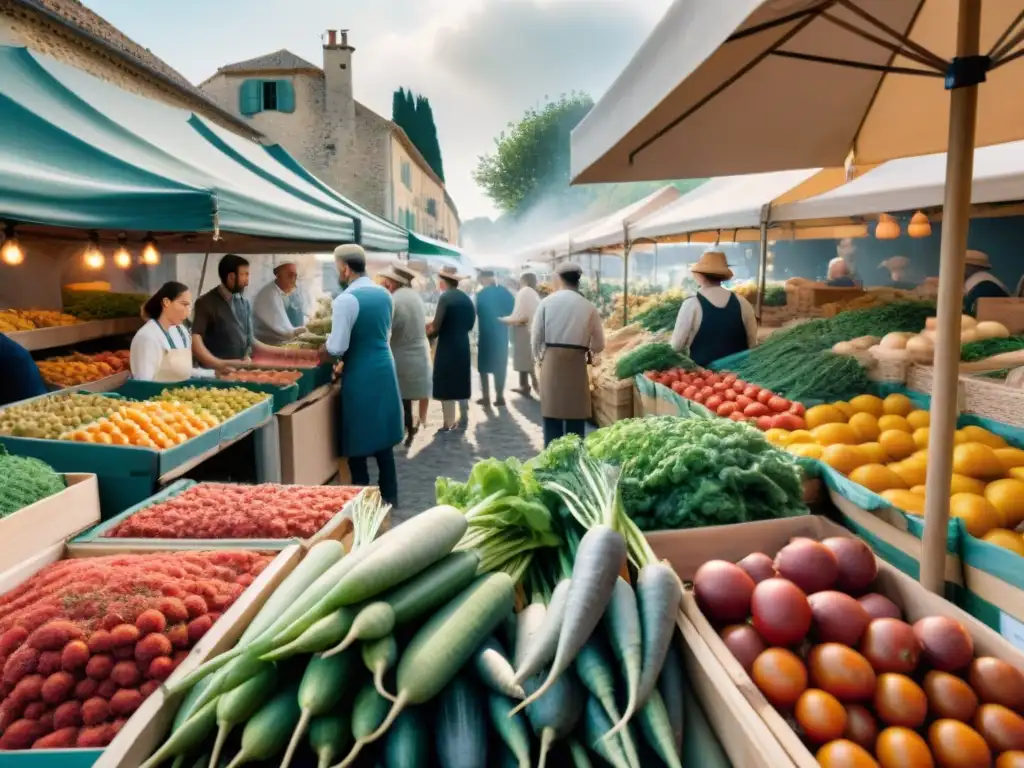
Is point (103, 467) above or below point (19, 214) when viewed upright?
below

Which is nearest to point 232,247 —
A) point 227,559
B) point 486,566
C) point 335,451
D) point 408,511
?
point 335,451

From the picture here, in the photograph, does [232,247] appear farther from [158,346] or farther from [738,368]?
[738,368]

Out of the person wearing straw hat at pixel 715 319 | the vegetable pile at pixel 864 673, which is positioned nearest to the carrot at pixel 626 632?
the vegetable pile at pixel 864 673

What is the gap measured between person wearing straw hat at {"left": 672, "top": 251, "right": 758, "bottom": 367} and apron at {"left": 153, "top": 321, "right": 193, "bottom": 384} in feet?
13.6

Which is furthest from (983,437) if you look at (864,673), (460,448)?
(460,448)

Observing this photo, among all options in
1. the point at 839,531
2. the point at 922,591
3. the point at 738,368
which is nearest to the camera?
the point at 922,591

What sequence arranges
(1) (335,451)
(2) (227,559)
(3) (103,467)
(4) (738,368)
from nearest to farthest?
1. (2) (227,559)
2. (3) (103,467)
3. (4) (738,368)
4. (1) (335,451)

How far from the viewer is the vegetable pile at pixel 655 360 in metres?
6.23

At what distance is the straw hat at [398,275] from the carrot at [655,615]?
6303 mm

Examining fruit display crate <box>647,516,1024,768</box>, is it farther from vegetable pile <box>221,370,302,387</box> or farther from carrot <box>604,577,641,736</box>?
vegetable pile <box>221,370,302,387</box>

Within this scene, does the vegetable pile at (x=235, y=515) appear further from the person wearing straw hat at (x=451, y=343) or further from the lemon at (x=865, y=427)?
the person wearing straw hat at (x=451, y=343)

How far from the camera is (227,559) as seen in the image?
7.59 feet

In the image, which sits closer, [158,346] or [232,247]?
Result: [158,346]

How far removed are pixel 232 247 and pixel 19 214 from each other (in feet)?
23.9
